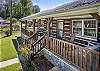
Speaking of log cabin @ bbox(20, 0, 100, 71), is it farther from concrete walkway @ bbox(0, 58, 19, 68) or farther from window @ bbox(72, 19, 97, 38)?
concrete walkway @ bbox(0, 58, 19, 68)

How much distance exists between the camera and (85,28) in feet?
41.0

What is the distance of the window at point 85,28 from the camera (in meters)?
11.6

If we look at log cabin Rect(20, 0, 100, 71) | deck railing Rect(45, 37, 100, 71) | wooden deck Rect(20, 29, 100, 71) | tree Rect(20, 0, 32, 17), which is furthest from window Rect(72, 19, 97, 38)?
tree Rect(20, 0, 32, 17)

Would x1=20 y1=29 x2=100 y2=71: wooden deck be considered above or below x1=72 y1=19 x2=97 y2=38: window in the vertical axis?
below

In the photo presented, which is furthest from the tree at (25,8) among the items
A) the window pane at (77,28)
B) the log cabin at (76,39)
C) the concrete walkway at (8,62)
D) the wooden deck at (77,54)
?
the wooden deck at (77,54)

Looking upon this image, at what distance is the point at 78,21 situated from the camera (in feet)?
43.7

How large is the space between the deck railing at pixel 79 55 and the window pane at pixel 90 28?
3.12 metres

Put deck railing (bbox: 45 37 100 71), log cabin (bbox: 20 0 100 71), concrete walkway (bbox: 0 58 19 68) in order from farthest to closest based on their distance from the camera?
1. concrete walkway (bbox: 0 58 19 68)
2. log cabin (bbox: 20 0 100 71)
3. deck railing (bbox: 45 37 100 71)

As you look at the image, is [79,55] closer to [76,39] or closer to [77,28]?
[76,39]

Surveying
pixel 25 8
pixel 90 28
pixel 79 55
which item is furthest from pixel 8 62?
pixel 25 8

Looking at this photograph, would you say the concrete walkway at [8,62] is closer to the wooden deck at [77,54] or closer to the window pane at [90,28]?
the wooden deck at [77,54]

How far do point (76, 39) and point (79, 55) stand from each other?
576 centimetres

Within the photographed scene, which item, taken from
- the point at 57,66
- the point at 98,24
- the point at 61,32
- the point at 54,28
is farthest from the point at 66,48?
the point at 54,28

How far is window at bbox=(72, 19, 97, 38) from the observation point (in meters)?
11.6
